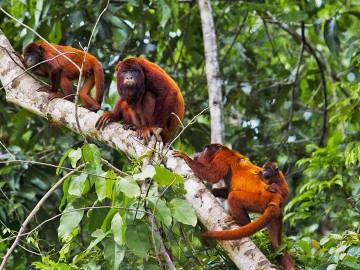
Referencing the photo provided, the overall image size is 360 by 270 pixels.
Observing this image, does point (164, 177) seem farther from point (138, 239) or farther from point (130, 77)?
point (130, 77)

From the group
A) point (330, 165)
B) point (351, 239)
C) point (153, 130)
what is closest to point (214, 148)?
point (153, 130)

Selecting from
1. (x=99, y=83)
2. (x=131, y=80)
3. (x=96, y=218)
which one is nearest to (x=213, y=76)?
(x=99, y=83)

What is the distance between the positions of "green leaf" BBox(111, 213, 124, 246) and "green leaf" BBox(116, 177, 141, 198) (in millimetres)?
191

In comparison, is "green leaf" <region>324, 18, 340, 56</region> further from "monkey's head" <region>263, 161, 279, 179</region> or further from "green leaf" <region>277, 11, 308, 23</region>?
"monkey's head" <region>263, 161, 279, 179</region>

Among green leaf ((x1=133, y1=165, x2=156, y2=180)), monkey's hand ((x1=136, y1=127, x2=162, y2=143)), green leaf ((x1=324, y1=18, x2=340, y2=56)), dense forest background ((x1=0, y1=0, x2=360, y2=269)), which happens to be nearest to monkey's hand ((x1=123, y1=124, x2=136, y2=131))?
monkey's hand ((x1=136, y1=127, x2=162, y2=143))

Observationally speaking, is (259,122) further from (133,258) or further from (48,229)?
(133,258)

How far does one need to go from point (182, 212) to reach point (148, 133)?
193 cm

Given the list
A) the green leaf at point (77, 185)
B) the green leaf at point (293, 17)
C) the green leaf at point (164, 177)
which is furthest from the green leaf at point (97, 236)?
the green leaf at point (293, 17)

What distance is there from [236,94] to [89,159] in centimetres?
588

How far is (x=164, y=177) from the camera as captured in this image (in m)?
4.38

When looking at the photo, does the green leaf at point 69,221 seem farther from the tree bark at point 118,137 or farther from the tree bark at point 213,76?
the tree bark at point 213,76

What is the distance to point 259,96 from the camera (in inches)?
410

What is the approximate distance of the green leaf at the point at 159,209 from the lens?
4.33 m

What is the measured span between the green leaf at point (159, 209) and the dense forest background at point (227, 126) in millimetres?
523
